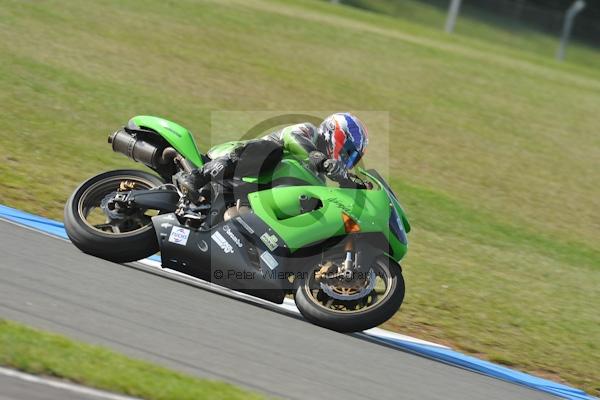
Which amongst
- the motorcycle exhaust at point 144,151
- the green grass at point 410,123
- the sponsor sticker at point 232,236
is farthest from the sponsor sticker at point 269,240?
the green grass at point 410,123

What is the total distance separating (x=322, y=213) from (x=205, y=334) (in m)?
1.39

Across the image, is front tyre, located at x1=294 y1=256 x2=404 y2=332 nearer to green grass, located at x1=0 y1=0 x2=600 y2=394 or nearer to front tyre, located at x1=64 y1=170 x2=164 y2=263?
front tyre, located at x1=64 y1=170 x2=164 y2=263

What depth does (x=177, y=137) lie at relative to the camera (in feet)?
24.1

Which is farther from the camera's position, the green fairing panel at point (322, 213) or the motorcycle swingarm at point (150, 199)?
the motorcycle swingarm at point (150, 199)

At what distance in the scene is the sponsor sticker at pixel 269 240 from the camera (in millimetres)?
6948

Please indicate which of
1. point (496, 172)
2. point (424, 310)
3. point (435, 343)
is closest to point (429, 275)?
point (424, 310)

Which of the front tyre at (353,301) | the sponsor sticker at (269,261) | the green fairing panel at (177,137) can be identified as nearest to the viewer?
the front tyre at (353,301)

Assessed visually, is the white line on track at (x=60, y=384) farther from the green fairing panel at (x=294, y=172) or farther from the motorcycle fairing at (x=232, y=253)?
the green fairing panel at (x=294, y=172)

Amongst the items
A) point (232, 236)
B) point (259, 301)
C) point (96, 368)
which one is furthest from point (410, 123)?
point (96, 368)

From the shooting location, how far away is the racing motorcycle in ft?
22.4

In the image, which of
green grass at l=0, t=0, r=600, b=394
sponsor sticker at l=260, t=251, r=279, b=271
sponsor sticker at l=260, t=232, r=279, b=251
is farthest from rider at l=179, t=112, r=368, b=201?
green grass at l=0, t=0, r=600, b=394

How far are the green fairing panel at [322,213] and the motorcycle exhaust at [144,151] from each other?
814 millimetres

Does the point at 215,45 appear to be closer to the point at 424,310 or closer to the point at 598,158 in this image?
the point at 598,158

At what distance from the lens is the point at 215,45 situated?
20000 millimetres
